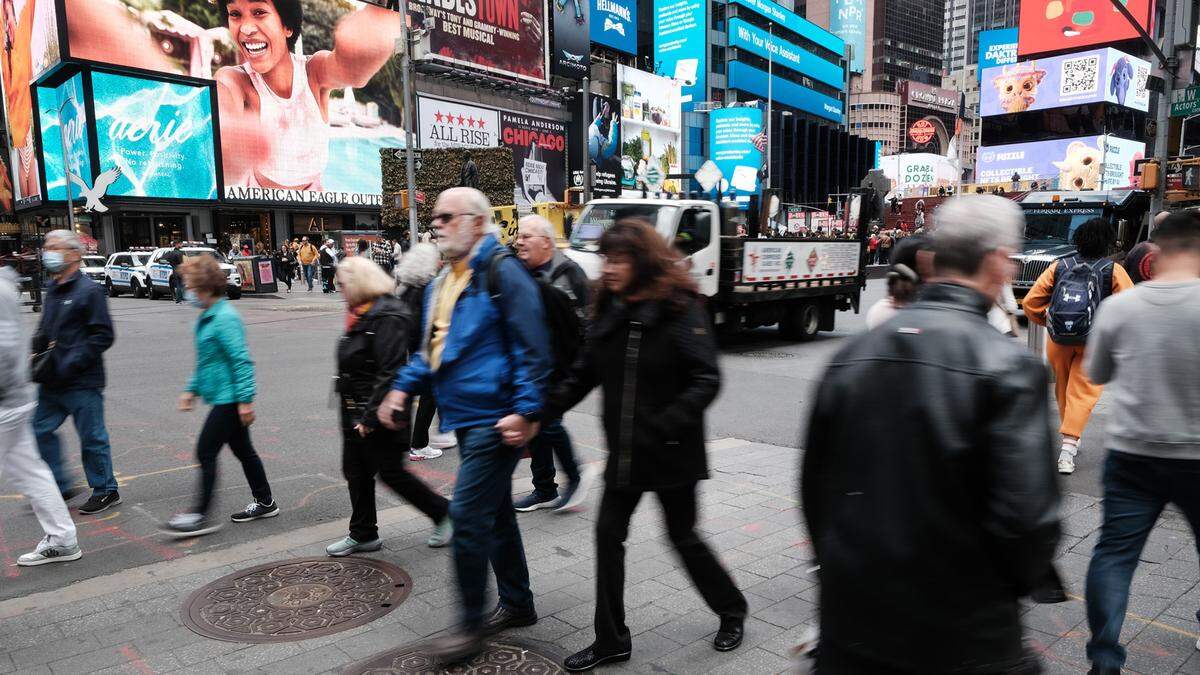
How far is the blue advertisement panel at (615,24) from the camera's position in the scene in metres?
60.2

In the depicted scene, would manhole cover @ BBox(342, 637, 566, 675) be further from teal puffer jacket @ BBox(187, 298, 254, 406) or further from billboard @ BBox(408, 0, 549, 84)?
billboard @ BBox(408, 0, 549, 84)

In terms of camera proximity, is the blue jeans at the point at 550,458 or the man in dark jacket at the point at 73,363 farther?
the blue jeans at the point at 550,458

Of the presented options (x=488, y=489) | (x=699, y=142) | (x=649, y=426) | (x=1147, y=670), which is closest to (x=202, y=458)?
(x=488, y=489)

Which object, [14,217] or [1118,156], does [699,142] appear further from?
[14,217]

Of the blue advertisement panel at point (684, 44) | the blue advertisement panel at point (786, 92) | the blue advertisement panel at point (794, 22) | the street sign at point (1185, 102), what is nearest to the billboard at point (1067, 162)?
the blue advertisement panel at point (786, 92)

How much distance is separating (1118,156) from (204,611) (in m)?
85.1

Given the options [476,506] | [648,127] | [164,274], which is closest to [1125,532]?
[476,506]

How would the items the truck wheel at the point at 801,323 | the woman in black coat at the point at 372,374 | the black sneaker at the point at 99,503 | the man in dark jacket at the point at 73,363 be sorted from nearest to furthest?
1. the woman in black coat at the point at 372,374
2. the man in dark jacket at the point at 73,363
3. the black sneaker at the point at 99,503
4. the truck wheel at the point at 801,323

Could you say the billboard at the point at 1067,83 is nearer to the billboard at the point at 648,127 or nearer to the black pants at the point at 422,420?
the billboard at the point at 648,127

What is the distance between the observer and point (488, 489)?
124 inches

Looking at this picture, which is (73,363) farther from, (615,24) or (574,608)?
(615,24)

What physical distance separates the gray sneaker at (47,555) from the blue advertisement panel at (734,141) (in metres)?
67.7

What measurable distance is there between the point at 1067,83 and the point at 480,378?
8345 cm

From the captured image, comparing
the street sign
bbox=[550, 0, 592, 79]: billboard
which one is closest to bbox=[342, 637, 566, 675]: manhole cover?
the street sign
